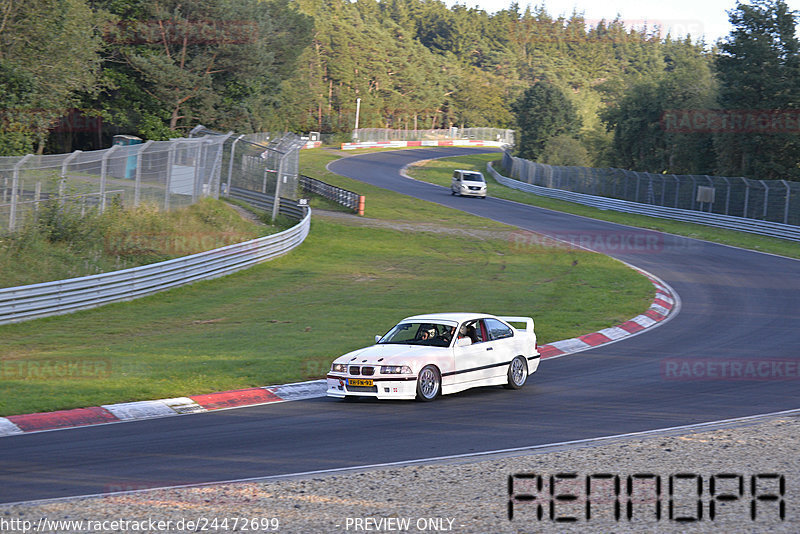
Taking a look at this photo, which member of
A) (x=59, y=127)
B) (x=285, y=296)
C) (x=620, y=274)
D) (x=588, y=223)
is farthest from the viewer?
(x=59, y=127)

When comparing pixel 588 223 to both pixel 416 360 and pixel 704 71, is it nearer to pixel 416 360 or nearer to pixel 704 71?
pixel 704 71

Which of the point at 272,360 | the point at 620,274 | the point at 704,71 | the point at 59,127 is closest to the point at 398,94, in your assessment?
the point at 704,71

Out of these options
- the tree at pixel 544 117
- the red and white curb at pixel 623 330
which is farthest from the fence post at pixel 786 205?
the tree at pixel 544 117

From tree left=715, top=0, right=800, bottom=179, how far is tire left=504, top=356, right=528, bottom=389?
127ft

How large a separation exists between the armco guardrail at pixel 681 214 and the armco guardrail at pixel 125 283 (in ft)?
73.8

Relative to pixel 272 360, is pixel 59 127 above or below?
above

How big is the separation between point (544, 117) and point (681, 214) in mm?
42872

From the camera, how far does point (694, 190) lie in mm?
44438

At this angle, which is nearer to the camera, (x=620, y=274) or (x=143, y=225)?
(x=143, y=225)

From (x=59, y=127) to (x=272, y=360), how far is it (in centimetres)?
4182

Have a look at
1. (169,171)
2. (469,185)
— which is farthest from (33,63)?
(469,185)

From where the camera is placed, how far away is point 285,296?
2273 centimetres

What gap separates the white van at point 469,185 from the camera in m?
53.6

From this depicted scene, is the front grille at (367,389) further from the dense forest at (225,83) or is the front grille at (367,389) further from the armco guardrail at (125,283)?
the dense forest at (225,83)
